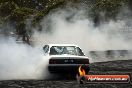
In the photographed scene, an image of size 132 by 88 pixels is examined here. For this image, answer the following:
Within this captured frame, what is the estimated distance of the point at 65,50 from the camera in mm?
14875

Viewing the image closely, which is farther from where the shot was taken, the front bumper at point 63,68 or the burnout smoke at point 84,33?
the burnout smoke at point 84,33

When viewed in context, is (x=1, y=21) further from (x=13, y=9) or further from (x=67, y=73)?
(x=67, y=73)

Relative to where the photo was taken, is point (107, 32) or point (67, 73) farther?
point (107, 32)

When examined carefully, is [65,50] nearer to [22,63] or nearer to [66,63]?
[66,63]

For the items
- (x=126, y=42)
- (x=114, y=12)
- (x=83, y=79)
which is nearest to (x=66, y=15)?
(x=126, y=42)

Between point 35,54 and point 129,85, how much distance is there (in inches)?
178

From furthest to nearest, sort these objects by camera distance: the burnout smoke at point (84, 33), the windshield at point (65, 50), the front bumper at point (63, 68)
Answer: the burnout smoke at point (84, 33) < the windshield at point (65, 50) < the front bumper at point (63, 68)

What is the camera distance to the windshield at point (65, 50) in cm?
1476

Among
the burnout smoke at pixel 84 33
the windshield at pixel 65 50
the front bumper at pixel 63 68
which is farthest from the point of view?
the burnout smoke at pixel 84 33

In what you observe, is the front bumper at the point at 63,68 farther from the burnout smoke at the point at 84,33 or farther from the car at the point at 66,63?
the burnout smoke at the point at 84,33

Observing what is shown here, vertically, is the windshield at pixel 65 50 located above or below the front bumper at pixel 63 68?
above

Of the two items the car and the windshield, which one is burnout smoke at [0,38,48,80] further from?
the windshield

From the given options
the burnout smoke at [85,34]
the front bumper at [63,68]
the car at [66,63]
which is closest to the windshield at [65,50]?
the car at [66,63]

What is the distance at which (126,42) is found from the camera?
33594mm
